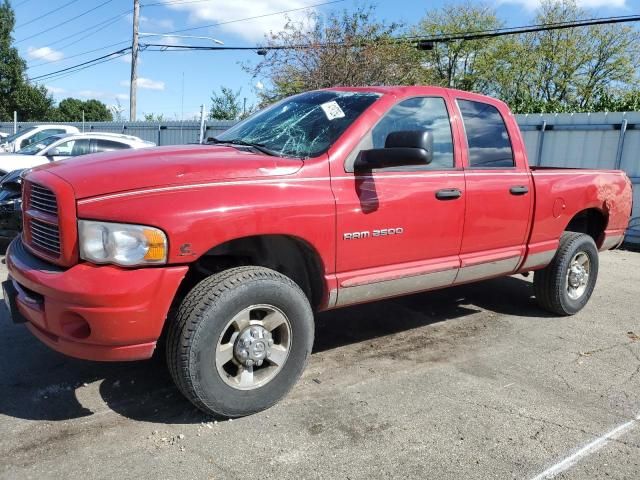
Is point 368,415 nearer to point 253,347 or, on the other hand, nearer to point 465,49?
point 253,347

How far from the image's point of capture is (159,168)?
120 inches

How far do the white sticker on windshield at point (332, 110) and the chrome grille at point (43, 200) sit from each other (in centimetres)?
181

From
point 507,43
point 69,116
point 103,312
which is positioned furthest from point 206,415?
point 69,116

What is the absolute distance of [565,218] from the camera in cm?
516

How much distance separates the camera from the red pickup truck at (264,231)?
2.82 m

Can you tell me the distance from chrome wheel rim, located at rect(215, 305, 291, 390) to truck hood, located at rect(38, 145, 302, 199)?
0.76m

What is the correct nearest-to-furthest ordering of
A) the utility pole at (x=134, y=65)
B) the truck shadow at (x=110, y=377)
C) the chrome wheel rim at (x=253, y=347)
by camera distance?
the chrome wheel rim at (x=253, y=347), the truck shadow at (x=110, y=377), the utility pole at (x=134, y=65)

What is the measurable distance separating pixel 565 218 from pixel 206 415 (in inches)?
143

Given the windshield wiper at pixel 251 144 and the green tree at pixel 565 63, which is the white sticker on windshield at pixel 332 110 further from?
the green tree at pixel 565 63

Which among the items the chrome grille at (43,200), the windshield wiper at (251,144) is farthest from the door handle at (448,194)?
the chrome grille at (43,200)

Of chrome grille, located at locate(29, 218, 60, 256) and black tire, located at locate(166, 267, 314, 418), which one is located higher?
chrome grille, located at locate(29, 218, 60, 256)

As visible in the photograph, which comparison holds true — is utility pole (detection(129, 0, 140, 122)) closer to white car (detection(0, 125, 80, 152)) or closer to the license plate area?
white car (detection(0, 125, 80, 152))

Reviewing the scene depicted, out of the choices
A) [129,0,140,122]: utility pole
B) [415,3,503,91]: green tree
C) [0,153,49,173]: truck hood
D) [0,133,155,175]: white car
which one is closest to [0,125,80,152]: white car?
[0,133,155,175]: white car

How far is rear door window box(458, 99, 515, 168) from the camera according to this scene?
441 cm
